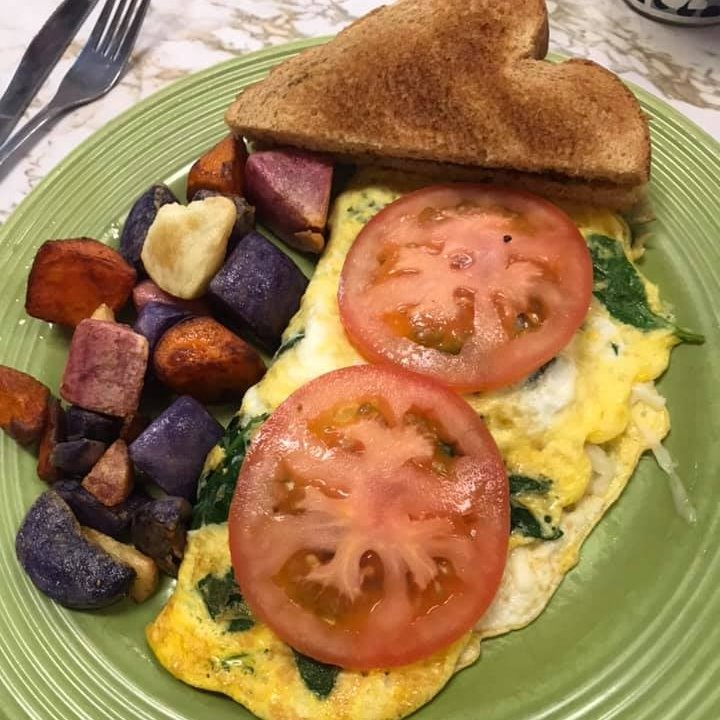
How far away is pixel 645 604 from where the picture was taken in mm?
1954

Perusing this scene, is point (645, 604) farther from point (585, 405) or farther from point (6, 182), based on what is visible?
point (6, 182)

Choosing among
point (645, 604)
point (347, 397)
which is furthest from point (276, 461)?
point (645, 604)

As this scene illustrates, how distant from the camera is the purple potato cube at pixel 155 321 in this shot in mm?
2291

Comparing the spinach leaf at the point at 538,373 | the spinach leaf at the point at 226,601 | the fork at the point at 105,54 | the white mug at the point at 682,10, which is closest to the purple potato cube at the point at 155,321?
the spinach leaf at the point at 226,601

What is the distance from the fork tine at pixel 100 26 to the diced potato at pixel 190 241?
129cm

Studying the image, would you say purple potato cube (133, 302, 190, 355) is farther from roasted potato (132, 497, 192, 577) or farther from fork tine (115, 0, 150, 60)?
fork tine (115, 0, 150, 60)

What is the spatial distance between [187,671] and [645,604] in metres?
1.08

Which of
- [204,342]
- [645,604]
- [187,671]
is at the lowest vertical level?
[187,671]

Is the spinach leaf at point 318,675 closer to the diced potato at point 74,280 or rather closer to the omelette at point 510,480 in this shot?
the omelette at point 510,480

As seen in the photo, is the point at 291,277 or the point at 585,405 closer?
the point at 585,405

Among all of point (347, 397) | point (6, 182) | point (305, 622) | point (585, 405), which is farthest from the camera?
point (6, 182)

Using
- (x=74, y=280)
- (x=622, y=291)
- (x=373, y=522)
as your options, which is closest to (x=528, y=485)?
(x=373, y=522)

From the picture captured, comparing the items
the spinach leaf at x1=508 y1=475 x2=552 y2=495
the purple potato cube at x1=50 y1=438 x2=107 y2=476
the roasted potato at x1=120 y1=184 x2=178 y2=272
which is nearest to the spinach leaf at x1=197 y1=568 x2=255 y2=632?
the purple potato cube at x1=50 y1=438 x2=107 y2=476

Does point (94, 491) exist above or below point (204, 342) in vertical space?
below
